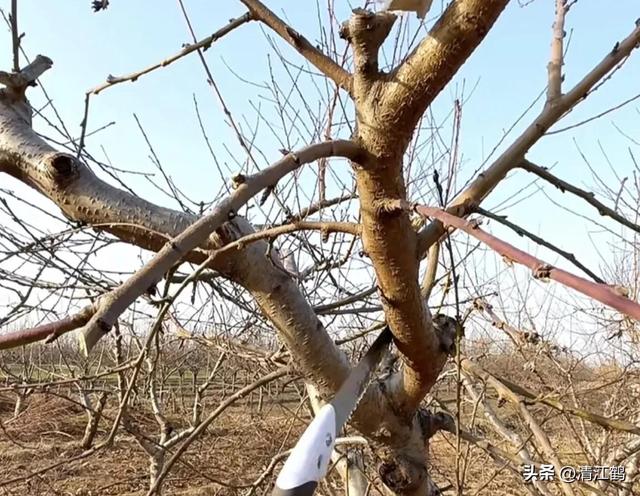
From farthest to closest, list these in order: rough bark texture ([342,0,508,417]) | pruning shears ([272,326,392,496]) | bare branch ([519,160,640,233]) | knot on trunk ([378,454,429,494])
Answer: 1. knot on trunk ([378,454,429,494])
2. bare branch ([519,160,640,233])
3. rough bark texture ([342,0,508,417])
4. pruning shears ([272,326,392,496])

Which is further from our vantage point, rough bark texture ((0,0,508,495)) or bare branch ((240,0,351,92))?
bare branch ((240,0,351,92))

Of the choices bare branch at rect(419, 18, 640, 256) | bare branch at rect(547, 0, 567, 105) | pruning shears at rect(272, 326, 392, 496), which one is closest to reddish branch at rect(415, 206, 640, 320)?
pruning shears at rect(272, 326, 392, 496)

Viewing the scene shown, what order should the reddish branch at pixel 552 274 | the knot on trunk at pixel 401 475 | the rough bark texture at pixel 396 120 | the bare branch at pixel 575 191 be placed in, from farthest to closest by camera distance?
the knot on trunk at pixel 401 475
the bare branch at pixel 575 191
the rough bark texture at pixel 396 120
the reddish branch at pixel 552 274

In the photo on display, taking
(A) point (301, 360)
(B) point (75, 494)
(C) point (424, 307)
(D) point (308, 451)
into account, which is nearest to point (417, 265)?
(C) point (424, 307)

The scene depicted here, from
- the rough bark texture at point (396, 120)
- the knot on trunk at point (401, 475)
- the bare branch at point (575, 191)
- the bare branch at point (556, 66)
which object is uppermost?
the bare branch at point (556, 66)

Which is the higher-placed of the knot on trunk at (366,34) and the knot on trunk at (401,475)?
the knot on trunk at (366,34)

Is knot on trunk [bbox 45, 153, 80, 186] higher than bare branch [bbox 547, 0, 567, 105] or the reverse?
the reverse

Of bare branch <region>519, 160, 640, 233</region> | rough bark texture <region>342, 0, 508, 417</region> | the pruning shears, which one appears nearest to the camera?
the pruning shears

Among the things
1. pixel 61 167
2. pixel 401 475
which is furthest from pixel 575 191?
pixel 61 167

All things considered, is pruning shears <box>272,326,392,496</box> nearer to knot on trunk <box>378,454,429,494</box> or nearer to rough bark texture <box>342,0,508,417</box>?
rough bark texture <box>342,0,508,417</box>

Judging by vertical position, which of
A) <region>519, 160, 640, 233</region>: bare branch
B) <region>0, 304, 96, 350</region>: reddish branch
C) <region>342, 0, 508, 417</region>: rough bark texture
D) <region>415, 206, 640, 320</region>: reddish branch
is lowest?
<region>0, 304, 96, 350</region>: reddish branch

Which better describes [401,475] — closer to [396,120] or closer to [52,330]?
[396,120]

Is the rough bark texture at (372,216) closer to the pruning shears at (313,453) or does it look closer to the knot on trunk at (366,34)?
the knot on trunk at (366,34)

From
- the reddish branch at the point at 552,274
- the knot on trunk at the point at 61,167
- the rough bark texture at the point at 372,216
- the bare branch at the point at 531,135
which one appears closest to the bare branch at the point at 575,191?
the bare branch at the point at 531,135
